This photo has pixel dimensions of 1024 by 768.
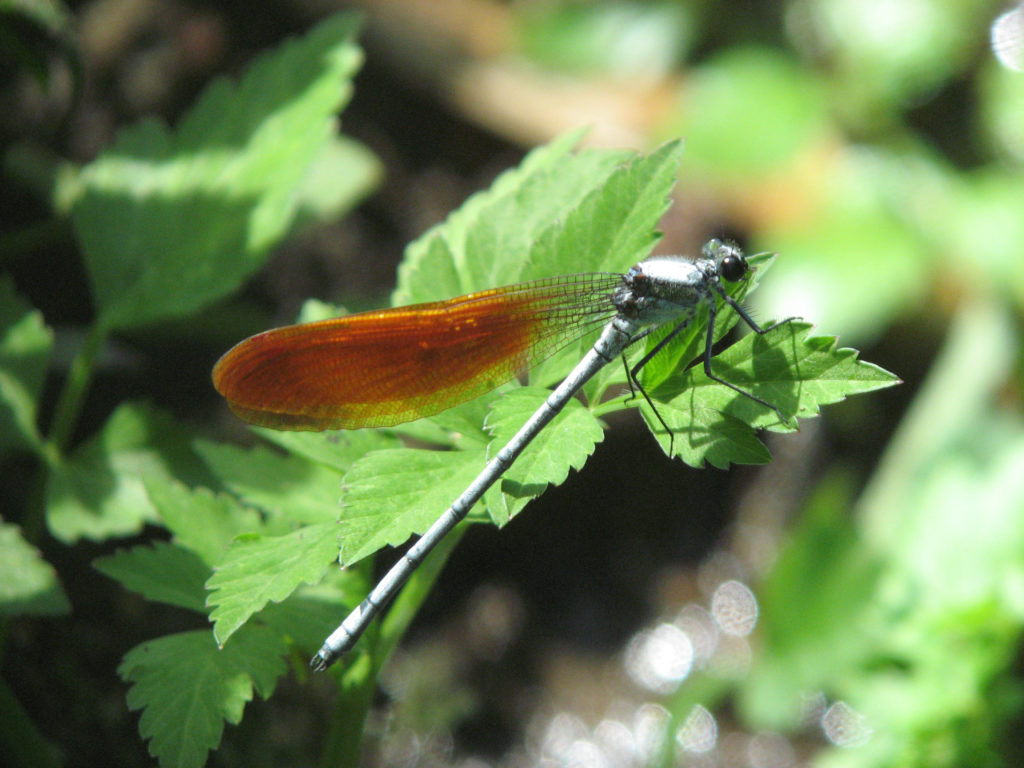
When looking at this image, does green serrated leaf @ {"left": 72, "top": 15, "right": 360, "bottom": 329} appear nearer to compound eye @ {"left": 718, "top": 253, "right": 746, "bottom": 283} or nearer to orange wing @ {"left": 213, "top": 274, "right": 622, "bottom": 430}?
orange wing @ {"left": 213, "top": 274, "right": 622, "bottom": 430}

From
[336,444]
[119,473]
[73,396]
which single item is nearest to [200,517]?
[336,444]

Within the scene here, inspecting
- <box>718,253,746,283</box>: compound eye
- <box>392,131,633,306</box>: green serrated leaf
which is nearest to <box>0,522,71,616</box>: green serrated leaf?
<box>392,131,633,306</box>: green serrated leaf

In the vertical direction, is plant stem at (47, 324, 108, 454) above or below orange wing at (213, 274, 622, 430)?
below

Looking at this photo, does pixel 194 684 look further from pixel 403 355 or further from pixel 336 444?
pixel 403 355

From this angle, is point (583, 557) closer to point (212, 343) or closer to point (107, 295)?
point (212, 343)

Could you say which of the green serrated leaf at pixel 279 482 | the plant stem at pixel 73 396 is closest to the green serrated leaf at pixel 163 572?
the green serrated leaf at pixel 279 482

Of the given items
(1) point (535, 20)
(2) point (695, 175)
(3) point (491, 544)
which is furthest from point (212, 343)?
(1) point (535, 20)
